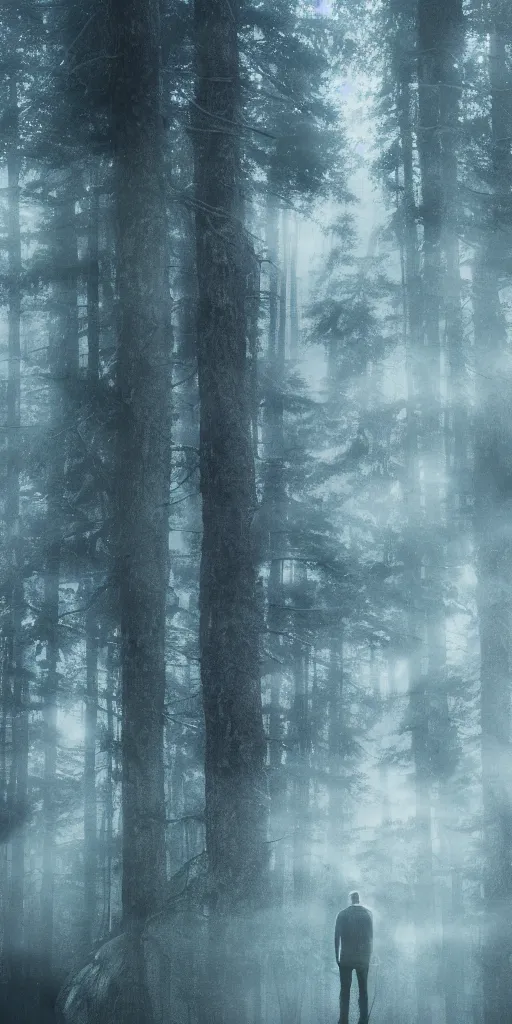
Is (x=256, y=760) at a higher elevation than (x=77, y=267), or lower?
lower

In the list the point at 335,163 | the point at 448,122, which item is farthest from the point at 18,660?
the point at 448,122

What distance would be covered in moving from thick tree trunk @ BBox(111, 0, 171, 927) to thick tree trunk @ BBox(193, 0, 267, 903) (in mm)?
828

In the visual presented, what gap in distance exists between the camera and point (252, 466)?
8445 millimetres

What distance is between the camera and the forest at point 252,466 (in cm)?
838

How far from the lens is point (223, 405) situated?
848cm

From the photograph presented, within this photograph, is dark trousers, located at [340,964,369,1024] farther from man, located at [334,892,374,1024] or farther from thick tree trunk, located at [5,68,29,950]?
thick tree trunk, located at [5,68,29,950]

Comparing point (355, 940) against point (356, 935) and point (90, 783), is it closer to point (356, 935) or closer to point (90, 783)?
point (356, 935)

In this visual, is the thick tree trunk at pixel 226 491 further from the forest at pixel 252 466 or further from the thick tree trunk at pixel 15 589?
the thick tree trunk at pixel 15 589

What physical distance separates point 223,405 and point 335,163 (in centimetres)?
915

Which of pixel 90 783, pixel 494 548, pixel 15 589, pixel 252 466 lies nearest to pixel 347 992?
pixel 252 466

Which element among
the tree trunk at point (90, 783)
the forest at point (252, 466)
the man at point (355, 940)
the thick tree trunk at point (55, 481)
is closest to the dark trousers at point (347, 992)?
the man at point (355, 940)

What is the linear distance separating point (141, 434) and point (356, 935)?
6.01 metres

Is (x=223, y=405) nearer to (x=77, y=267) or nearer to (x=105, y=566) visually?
(x=105, y=566)

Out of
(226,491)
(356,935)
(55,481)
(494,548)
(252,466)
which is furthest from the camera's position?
(55,481)
